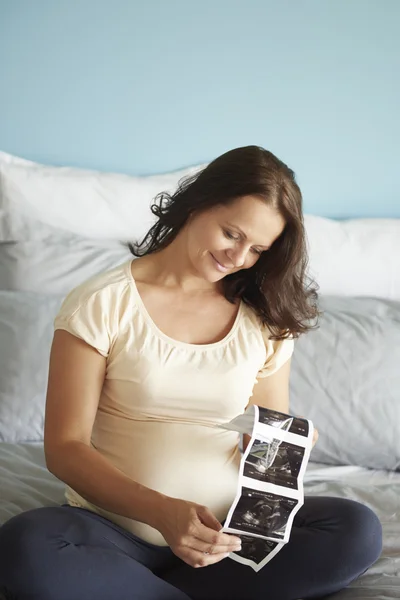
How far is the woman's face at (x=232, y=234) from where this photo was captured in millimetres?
1387

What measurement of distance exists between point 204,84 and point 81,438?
1362 millimetres

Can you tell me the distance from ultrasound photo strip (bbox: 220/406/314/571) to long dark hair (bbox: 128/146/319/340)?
0.28 metres

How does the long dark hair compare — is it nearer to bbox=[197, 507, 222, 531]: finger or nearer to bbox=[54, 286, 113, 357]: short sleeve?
bbox=[54, 286, 113, 357]: short sleeve

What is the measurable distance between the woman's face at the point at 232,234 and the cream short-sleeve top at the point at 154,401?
0.14 m

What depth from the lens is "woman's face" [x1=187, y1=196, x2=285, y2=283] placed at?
1.39 metres

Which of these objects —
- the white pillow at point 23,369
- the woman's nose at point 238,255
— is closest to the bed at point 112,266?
the white pillow at point 23,369

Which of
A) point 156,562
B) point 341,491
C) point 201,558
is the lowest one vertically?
point 341,491

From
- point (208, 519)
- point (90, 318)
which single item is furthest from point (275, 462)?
point (90, 318)

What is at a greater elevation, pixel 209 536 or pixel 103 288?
pixel 103 288

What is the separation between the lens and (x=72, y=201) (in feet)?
7.28

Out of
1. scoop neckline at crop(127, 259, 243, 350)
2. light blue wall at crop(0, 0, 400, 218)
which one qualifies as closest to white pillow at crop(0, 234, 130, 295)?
light blue wall at crop(0, 0, 400, 218)

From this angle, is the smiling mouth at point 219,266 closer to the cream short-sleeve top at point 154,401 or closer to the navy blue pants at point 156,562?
the cream short-sleeve top at point 154,401

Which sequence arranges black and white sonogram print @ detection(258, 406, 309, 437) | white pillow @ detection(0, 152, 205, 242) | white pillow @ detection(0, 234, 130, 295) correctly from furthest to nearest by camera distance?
1. white pillow @ detection(0, 152, 205, 242)
2. white pillow @ detection(0, 234, 130, 295)
3. black and white sonogram print @ detection(258, 406, 309, 437)

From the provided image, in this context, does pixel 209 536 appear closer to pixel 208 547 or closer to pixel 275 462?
pixel 208 547
